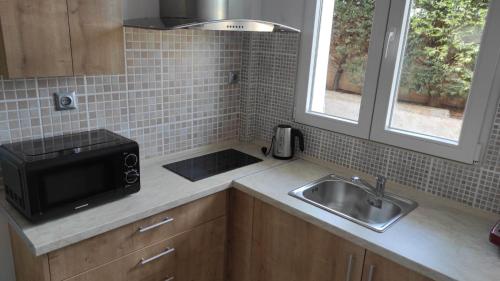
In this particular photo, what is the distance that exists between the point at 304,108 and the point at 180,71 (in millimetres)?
774

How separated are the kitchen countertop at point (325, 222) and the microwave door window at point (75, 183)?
0.08 metres

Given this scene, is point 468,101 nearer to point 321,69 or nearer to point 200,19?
point 321,69

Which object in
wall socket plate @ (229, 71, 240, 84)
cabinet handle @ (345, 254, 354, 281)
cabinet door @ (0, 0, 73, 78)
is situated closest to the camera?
cabinet door @ (0, 0, 73, 78)

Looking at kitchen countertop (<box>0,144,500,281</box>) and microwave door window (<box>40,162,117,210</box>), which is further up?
microwave door window (<box>40,162,117,210</box>)

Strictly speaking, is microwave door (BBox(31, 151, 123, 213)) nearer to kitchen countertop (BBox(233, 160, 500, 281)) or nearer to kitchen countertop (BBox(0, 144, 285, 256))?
kitchen countertop (BBox(0, 144, 285, 256))

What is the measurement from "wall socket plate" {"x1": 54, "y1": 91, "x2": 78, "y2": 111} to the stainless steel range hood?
0.42 m

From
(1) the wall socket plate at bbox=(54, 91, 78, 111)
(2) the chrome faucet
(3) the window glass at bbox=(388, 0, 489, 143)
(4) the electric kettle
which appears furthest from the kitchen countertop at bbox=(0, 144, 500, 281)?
(1) the wall socket plate at bbox=(54, 91, 78, 111)

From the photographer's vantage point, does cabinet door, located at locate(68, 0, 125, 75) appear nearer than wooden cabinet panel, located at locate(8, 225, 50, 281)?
No

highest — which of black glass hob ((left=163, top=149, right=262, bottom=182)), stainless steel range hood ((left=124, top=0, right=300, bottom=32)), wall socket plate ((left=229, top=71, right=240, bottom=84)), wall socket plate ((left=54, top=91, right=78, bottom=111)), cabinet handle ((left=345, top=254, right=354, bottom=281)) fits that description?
→ stainless steel range hood ((left=124, top=0, right=300, bottom=32))

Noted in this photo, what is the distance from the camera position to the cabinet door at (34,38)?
4.08ft

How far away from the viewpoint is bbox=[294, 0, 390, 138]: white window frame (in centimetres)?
183

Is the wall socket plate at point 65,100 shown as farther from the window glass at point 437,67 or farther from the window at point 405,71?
the window glass at point 437,67

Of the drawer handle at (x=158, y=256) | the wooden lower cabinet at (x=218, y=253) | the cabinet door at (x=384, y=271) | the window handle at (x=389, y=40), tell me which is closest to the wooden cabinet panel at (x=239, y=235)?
the wooden lower cabinet at (x=218, y=253)

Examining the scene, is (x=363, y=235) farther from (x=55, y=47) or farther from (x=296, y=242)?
(x=55, y=47)
